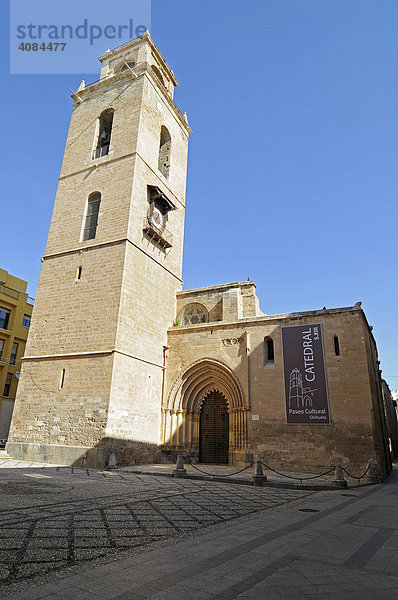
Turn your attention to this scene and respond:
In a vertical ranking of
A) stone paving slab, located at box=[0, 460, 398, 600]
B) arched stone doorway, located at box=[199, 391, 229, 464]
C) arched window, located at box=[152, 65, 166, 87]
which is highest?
arched window, located at box=[152, 65, 166, 87]

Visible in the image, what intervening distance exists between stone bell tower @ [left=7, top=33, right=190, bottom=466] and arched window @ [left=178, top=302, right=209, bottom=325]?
1.97ft

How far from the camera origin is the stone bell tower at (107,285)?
13766mm

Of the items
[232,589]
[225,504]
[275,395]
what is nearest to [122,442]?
[275,395]

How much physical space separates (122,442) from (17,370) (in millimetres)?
13895

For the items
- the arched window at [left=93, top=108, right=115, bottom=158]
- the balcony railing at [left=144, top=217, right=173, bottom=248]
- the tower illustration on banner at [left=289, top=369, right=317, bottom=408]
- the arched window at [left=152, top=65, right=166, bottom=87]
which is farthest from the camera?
the arched window at [left=152, top=65, right=166, bottom=87]

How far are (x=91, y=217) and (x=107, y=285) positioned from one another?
4103mm

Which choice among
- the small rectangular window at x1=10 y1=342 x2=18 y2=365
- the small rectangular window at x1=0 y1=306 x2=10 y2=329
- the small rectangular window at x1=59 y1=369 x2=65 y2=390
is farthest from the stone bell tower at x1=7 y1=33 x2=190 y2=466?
the small rectangular window at x1=10 y1=342 x2=18 y2=365

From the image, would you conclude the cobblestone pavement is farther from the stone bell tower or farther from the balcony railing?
the balcony railing

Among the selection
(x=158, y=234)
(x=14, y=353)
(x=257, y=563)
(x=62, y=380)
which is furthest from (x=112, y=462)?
(x=14, y=353)

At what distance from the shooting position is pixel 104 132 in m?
19.7

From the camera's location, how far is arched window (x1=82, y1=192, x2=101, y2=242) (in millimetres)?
16969

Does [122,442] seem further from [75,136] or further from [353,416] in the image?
[75,136]

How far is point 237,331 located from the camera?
15.7 m

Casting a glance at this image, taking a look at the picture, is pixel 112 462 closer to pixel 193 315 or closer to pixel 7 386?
pixel 193 315
